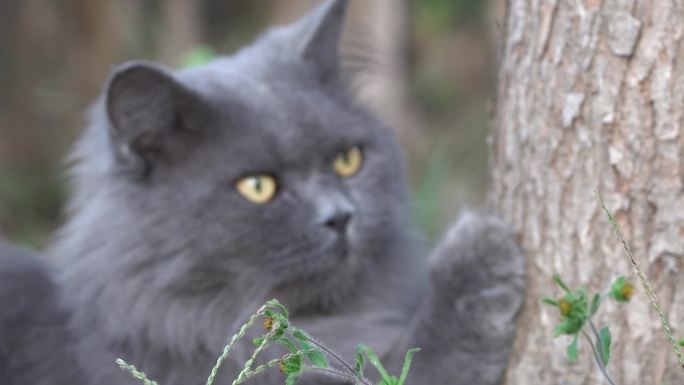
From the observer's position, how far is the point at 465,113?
23.4ft

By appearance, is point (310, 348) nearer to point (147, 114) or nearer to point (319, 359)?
point (319, 359)

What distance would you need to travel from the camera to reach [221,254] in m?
2.16

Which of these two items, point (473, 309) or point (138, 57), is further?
point (138, 57)

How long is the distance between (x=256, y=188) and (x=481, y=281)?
608mm

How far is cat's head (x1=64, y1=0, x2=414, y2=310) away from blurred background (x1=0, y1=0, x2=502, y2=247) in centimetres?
259

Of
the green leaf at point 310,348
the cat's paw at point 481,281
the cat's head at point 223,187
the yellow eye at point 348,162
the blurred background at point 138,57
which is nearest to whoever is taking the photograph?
the green leaf at point 310,348

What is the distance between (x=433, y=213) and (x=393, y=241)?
1.35 m

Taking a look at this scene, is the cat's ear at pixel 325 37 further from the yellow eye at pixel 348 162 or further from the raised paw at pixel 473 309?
the raised paw at pixel 473 309

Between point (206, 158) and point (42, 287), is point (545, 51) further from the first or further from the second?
point (42, 287)

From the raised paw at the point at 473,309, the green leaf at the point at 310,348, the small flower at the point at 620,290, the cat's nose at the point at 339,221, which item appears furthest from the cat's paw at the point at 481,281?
the green leaf at the point at 310,348

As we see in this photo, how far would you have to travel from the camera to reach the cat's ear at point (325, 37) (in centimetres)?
244

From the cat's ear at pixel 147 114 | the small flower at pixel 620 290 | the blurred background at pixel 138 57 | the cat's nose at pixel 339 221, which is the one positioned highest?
the blurred background at pixel 138 57

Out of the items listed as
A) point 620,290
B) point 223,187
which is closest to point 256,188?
point 223,187

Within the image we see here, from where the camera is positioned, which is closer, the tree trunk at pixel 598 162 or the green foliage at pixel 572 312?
the green foliage at pixel 572 312
